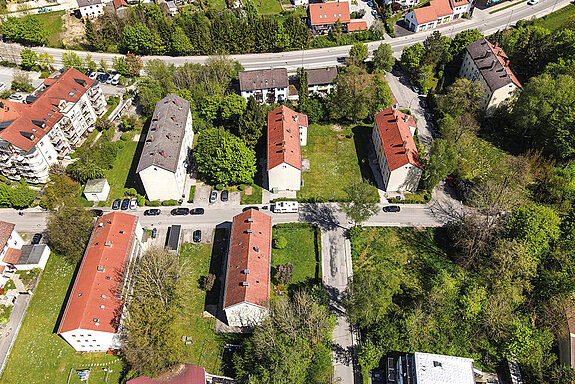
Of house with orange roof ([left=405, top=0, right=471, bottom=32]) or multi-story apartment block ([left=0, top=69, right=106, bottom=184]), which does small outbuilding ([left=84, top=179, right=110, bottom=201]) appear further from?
house with orange roof ([left=405, top=0, right=471, bottom=32])

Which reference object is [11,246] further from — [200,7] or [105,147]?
[200,7]

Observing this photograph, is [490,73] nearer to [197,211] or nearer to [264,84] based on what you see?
[264,84]

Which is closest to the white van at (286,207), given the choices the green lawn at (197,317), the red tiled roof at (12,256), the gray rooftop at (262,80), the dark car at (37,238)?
the green lawn at (197,317)

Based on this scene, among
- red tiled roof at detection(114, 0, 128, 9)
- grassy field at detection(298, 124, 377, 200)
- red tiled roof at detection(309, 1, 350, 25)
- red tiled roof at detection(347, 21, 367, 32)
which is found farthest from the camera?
red tiled roof at detection(114, 0, 128, 9)

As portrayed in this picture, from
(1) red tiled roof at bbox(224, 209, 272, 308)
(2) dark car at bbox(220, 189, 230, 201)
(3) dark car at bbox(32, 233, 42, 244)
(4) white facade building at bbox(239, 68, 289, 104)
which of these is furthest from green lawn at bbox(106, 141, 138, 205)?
(4) white facade building at bbox(239, 68, 289, 104)

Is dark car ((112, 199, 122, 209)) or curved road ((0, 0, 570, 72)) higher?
curved road ((0, 0, 570, 72))
